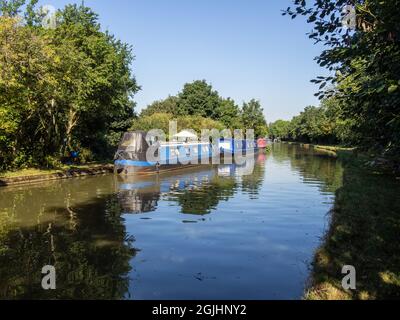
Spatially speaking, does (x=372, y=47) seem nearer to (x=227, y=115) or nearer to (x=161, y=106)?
(x=227, y=115)

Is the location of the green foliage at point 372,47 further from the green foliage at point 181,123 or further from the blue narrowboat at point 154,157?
the green foliage at point 181,123

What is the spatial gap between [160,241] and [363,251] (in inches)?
194

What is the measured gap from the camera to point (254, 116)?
323 ft

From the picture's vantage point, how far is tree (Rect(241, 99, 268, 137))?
96875mm

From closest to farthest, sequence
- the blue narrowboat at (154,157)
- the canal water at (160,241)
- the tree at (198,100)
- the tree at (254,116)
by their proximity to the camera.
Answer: the canal water at (160,241) → the blue narrowboat at (154,157) → the tree at (198,100) → the tree at (254,116)

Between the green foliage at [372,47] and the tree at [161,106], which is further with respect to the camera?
the tree at [161,106]

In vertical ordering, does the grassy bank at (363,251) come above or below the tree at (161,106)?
below

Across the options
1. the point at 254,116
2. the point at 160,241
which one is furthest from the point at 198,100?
the point at 160,241

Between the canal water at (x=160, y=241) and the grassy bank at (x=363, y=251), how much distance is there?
53 centimetres

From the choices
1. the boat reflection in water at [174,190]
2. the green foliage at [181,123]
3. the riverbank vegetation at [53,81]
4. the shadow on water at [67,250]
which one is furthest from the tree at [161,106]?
the shadow on water at [67,250]

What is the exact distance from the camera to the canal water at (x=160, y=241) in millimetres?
7352

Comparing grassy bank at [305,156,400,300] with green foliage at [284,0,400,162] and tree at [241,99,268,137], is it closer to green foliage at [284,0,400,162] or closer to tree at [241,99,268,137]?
green foliage at [284,0,400,162]
